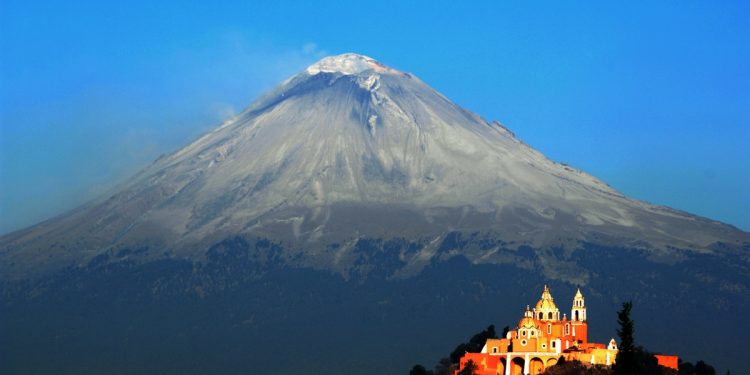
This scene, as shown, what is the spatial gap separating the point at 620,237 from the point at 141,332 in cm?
4200

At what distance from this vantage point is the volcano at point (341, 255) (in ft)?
465

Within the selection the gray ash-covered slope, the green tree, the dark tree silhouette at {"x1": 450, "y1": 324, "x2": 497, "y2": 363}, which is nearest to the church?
the dark tree silhouette at {"x1": 450, "y1": 324, "x2": 497, "y2": 363}

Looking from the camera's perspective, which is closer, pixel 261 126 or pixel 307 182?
pixel 307 182

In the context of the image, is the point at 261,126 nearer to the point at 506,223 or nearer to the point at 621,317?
the point at 506,223

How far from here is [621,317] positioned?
71.1m

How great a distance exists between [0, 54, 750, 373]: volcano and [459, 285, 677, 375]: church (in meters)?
42.2

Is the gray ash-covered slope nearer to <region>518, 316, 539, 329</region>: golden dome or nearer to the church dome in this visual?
the church dome

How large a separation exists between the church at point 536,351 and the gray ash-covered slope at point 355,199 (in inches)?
2463

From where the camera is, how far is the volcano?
14188cm

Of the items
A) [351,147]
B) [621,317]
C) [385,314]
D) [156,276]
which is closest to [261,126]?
[351,147]

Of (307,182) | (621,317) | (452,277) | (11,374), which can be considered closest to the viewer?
(621,317)

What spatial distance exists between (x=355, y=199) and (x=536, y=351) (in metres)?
78.4

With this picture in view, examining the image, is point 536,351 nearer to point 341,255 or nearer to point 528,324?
point 528,324

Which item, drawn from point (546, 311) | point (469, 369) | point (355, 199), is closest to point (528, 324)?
point (469, 369)
